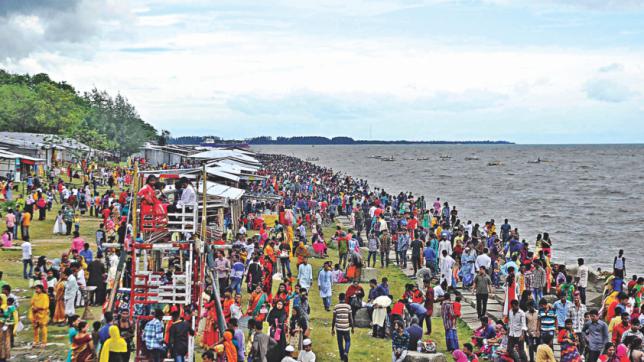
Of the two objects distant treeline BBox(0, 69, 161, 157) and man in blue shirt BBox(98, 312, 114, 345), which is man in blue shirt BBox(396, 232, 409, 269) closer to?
man in blue shirt BBox(98, 312, 114, 345)

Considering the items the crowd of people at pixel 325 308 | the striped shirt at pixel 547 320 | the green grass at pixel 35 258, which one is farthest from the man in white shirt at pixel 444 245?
the green grass at pixel 35 258

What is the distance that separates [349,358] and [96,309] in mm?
6298

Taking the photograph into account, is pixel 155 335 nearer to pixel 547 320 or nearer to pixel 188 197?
pixel 188 197

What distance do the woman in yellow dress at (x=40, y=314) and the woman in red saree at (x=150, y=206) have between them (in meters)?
2.68

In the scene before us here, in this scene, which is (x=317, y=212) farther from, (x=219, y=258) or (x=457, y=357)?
(x=457, y=357)

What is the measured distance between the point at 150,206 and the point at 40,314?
3.14 metres

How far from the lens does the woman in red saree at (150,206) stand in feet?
40.8

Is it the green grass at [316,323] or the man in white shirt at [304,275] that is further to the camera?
the man in white shirt at [304,275]

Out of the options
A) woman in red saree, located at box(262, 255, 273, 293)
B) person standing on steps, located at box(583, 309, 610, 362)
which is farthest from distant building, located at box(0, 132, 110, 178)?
person standing on steps, located at box(583, 309, 610, 362)

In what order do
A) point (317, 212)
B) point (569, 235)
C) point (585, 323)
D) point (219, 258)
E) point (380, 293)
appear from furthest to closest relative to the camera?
1. point (569, 235)
2. point (317, 212)
3. point (219, 258)
4. point (380, 293)
5. point (585, 323)

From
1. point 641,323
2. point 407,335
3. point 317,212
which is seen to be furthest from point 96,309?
point 317,212

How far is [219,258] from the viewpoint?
1644 cm

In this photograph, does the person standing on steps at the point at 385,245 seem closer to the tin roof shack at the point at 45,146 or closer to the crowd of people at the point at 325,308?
the crowd of people at the point at 325,308

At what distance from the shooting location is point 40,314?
12.7 metres
